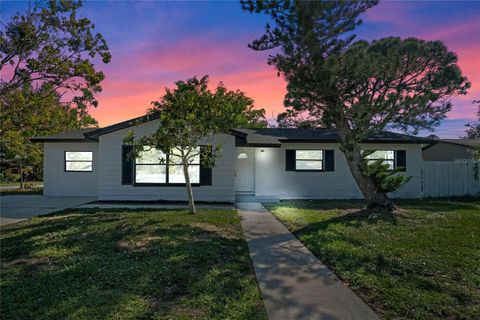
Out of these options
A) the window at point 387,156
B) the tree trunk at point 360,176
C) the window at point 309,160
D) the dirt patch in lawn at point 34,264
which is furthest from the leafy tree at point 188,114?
the window at point 387,156

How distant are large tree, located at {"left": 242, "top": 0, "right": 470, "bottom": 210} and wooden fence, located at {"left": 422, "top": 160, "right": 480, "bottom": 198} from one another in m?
6.28

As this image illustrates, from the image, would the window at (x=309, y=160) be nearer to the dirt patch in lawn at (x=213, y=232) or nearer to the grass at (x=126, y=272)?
the grass at (x=126, y=272)

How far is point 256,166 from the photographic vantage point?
15.3m

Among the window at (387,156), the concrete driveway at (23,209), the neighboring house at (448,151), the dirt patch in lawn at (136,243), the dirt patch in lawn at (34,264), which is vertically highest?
the neighboring house at (448,151)

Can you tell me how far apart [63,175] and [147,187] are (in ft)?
18.9

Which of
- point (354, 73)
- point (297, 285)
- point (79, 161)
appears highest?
point (354, 73)

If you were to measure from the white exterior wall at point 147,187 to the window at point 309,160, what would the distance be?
396 cm

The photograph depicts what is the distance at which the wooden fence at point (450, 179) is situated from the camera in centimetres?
1580

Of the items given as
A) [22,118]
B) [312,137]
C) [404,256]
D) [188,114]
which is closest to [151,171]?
[188,114]

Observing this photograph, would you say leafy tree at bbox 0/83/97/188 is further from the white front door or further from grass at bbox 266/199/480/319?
the white front door

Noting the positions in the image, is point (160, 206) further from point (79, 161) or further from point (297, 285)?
point (297, 285)

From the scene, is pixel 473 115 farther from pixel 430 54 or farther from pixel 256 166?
pixel 256 166

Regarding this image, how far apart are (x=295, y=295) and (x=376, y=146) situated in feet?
43.9

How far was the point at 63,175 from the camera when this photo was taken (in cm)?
1580
